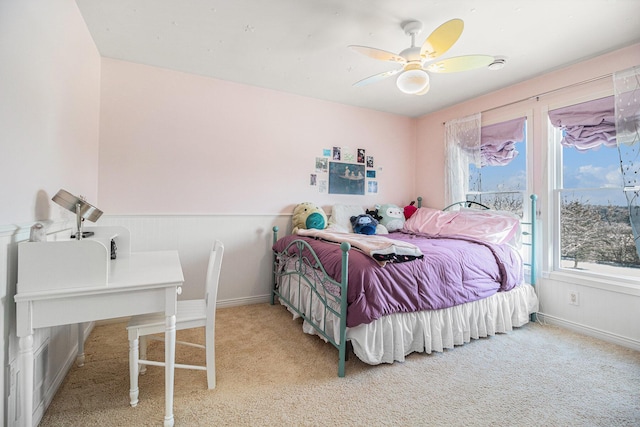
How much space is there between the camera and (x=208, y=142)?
3.02 m

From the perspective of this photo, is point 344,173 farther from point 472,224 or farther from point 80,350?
point 80,350

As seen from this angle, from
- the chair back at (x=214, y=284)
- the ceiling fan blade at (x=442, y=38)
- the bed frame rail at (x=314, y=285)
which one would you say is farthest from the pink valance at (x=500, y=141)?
the chair back at (x=214, y=284)

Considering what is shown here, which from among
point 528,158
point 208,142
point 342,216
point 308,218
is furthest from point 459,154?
point 208,142

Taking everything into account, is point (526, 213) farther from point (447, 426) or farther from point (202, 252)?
point (202, 252)

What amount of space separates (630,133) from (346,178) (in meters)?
2.54

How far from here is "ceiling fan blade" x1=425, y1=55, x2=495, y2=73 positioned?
196cm

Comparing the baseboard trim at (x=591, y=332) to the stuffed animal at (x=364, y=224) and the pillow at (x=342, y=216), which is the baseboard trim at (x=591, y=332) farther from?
the pillow at (x=342, y=216)

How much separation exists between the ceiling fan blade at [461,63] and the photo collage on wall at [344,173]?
1.66 meters

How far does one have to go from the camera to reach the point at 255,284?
325cm

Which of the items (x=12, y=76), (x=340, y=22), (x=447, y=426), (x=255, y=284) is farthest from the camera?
(x=255, y=284)

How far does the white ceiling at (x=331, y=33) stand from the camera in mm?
1936

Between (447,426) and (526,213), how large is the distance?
243 centimetres

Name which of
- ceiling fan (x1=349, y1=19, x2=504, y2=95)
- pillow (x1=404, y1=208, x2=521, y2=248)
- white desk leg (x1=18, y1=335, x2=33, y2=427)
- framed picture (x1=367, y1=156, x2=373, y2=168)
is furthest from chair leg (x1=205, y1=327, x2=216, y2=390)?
framed picture (x1=367, y1=156, x2=373, y2=168)

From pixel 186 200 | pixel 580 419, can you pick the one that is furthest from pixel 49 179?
pixel 580 419
